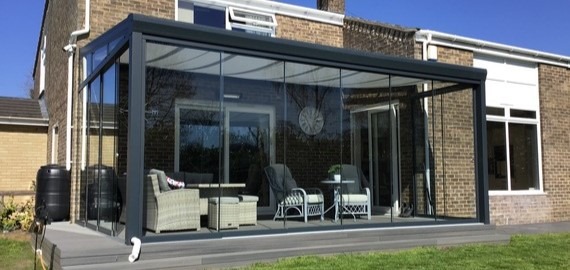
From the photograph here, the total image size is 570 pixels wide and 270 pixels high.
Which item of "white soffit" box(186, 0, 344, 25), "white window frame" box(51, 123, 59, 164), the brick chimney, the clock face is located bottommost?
"white window frame" box(51, 123, 59, 164)

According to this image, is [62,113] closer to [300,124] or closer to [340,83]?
[300,124]

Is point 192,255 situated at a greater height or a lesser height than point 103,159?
lesser

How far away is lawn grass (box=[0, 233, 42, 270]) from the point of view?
6.89 metres

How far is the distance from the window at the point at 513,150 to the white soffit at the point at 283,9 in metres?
4.01

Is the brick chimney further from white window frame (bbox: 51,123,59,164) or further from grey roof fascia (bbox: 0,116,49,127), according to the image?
grey roof fascia (bbox: 0,116,49,127)

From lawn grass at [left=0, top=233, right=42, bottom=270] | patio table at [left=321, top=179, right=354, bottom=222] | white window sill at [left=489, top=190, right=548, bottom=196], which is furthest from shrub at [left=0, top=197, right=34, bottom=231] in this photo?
white window sill at [left=489, top=190, right=548, bottom=196]

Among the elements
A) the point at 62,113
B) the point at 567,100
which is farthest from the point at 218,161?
the point at 567,100

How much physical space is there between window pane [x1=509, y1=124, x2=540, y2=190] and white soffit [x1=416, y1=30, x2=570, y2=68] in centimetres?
156

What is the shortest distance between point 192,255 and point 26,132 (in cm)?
804

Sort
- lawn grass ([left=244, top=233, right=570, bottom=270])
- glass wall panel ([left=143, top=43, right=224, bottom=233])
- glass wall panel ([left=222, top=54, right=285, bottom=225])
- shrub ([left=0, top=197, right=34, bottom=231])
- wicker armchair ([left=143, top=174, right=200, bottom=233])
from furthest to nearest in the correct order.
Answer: shrub ([left=0, top=197, right=34, bottom=231]) → glass wall panel ([left=222, top=54, right=285, bottom=225]) → glass wall panel ([left=143, top=43, right=224, bottom=233]) → wicker armchair ([left=143, top=174, right=200, bottom=233]) → lawn grass ([left=244, top=233, right=570, bottom=270])

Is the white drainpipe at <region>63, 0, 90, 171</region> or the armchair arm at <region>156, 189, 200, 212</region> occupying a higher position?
the white drainpipe at <region>63, 0, 90, 171</region>

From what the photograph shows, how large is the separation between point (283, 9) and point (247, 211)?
17.2ft

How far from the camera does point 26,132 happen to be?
12406 millimetres

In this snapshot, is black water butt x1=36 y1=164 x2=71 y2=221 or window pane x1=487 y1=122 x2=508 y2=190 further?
window pane x1=487 y1=122 x2=508 y2=190
